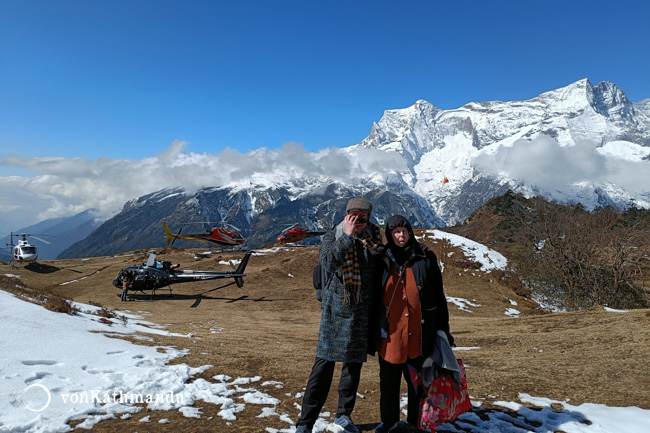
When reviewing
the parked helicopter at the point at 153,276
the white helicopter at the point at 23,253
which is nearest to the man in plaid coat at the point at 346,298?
the parked helicopter at the point at 153,276

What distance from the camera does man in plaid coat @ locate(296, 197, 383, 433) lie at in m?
4.12

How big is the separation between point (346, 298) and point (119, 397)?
3.69 metres

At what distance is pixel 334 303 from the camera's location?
4.25 meters

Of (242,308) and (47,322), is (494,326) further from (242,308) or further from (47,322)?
(47,322)

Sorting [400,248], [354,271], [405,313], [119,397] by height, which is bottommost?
[119,397]

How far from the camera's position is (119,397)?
17.0ft

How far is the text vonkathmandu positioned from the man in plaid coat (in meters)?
2.19

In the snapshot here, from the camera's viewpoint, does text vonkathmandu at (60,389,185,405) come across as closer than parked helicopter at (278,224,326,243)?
Yes

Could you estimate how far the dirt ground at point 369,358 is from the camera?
561 centimetres

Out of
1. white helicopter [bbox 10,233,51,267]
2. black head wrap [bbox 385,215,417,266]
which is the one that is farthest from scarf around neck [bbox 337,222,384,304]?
white helicopter [bbox 10,233,51,267]

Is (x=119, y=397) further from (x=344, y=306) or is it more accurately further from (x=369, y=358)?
(x=369, y=358)

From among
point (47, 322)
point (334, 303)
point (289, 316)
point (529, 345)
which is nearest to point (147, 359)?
point (47, 322)

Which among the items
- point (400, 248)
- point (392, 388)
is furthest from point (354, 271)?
point (392, 388)

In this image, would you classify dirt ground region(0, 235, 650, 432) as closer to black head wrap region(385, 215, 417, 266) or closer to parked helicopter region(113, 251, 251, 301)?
parked helicopter region(113, 251, 251, 301)
